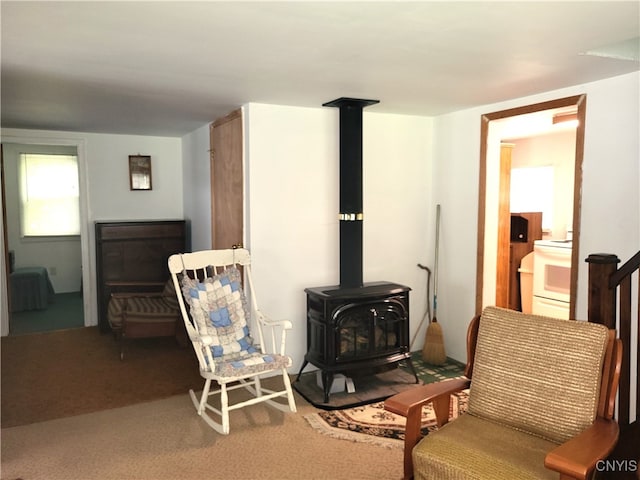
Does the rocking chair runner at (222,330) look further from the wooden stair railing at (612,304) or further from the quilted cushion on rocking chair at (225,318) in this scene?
the wooden stair railing at (612,304)

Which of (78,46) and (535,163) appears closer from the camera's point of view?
(78,46)

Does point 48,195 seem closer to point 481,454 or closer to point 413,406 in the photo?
point 413,406

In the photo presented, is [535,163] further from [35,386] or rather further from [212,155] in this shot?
[35,386]

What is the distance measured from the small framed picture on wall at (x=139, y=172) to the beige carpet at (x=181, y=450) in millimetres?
3223

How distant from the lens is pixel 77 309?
6766 millimetres

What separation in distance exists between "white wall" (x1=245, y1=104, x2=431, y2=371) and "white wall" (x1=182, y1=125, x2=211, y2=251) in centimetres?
129

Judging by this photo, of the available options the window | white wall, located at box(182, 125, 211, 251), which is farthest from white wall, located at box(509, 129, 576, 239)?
the window

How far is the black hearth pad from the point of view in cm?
368

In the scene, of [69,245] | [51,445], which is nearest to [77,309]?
[69,245]

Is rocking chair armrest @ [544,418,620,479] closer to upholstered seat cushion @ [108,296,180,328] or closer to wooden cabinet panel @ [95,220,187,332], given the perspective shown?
upholstered seat cushion @ [108,296,180,328]

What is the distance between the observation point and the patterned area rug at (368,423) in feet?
10.4

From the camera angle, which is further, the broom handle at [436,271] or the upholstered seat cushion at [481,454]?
the broom handle at [436,271]

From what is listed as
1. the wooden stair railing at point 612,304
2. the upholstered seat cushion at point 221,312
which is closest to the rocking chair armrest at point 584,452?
the wooden stair railing at point 612,304

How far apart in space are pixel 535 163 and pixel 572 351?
4.43 metres
